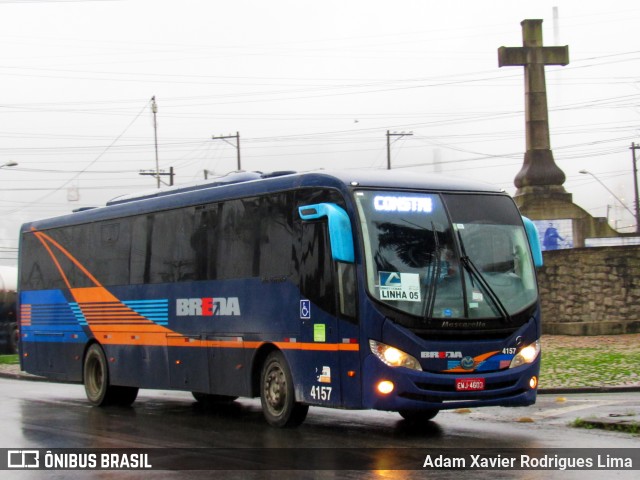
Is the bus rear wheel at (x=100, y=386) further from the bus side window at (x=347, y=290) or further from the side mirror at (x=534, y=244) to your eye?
the side mirror at (x=534, y=244)

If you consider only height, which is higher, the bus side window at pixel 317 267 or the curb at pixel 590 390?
the bus side window at pixel 317 267

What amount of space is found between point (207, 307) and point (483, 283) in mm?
4371

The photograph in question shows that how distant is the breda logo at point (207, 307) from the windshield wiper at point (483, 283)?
3.45 m

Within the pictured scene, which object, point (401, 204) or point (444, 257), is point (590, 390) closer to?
point (444, 257)

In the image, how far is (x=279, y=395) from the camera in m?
13.7

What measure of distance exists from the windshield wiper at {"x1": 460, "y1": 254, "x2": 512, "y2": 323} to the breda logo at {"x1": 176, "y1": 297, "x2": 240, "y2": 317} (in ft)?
11.3

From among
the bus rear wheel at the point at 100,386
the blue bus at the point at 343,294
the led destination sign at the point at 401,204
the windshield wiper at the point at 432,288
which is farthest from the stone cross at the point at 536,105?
the windshield wiper at the point at 432,288

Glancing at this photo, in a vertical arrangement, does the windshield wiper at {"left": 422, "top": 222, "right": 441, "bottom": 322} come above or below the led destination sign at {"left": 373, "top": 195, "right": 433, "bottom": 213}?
below

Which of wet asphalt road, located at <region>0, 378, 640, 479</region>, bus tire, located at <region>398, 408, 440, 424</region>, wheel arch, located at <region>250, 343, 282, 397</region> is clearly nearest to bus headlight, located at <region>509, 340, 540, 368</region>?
wet asphalt road, located at <region>0, 378, 640, 479</region>

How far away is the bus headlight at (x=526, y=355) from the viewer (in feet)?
42.0

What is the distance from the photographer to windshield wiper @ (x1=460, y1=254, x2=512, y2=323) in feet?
41.5

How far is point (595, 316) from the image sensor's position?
3216cm

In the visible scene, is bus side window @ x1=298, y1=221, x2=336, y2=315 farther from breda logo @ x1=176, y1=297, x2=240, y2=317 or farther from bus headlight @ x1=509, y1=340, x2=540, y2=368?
Result: bus headlight @ x1=509, y1=340, x2=540, y2=368

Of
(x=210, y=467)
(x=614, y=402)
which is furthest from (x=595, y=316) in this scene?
(x=210, y=467)
